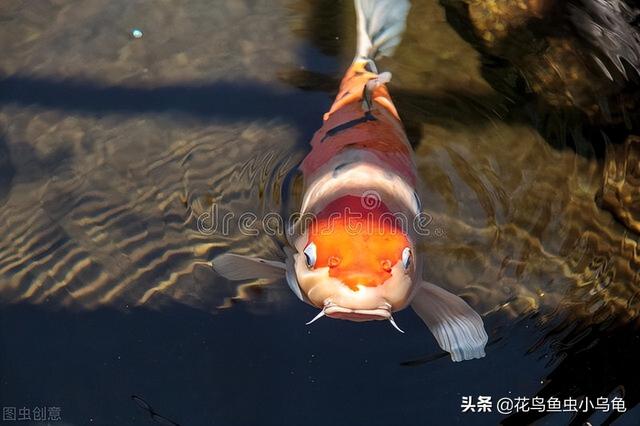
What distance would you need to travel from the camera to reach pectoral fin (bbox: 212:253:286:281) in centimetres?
370

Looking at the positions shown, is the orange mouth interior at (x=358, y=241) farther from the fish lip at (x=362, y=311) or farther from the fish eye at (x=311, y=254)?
the fish lip at (x=362, y=311)

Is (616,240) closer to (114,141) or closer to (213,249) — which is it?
(213,249)

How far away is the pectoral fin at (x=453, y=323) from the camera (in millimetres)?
3557

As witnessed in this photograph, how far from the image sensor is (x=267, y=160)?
14.9ft

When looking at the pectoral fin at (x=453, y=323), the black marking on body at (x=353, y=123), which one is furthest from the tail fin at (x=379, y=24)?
the pectoral fin at (x=453, y=323)

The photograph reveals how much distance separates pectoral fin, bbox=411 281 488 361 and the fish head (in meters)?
0.37

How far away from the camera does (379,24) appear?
4.71 m

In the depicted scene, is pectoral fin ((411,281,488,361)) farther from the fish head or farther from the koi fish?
the fish head

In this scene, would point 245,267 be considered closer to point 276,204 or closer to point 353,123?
point 276,204

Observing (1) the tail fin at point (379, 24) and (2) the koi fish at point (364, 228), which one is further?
(1) the tail fin at point (379, 24)

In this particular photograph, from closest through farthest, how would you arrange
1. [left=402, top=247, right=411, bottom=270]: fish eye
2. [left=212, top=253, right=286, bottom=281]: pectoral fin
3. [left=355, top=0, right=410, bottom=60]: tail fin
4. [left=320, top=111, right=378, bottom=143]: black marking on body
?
[left=402, top=247, right=411, bottom=270]: fish eye
[left=212, top=253, right=286, bottom=281]: pectoral fin
[left=320, top=111, right=378, bottom=143]: black marking on body
[left=355, top=0, right=410, bottom=60]: tail fin

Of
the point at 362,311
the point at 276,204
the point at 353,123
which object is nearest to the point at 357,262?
the point at 362,311

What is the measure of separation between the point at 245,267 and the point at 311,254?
747 mm

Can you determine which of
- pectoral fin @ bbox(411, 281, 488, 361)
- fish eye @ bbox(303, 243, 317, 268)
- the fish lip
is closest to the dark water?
pectoral fin @ bbox(411, 281, 488, 361)
